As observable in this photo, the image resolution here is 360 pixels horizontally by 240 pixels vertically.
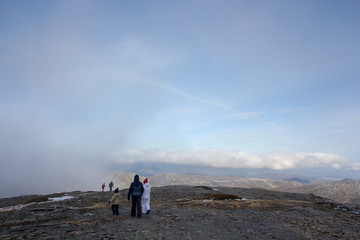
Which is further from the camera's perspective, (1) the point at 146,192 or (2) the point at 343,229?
(1) the point at 146,192

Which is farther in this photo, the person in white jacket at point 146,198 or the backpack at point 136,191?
the person in white jacket at point 146,198

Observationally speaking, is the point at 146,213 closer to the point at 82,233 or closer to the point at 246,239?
the point at 82,233

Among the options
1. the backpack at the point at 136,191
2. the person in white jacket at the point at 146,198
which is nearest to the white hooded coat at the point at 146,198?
the person in white jacket at the point at 146,198

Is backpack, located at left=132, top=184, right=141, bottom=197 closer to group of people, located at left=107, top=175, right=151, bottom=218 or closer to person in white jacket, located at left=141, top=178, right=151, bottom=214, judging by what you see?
group of people, located at left=107, top=175, right=151, bottom=218

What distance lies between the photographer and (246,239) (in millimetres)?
12922

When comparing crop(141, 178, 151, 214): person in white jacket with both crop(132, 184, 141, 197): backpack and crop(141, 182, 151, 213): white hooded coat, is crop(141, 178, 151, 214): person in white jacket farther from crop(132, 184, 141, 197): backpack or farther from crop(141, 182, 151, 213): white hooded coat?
crop(132, 184, 141, 197): backpack

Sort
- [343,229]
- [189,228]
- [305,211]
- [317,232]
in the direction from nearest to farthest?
[189,228] → [317,232] → [343,229] → [305,211]

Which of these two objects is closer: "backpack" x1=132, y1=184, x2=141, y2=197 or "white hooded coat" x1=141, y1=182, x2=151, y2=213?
"backpack" x1=132, y1=184, x2=141, y2=197

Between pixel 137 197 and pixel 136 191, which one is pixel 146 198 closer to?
pixel 137 197

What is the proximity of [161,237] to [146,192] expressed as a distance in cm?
762

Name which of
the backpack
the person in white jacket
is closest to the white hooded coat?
the person in white jacket

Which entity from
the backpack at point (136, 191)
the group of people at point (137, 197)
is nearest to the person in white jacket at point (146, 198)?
the group of people at point (137, 197)

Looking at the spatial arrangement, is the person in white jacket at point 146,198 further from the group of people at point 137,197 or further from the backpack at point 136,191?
the backpack at point 136,191

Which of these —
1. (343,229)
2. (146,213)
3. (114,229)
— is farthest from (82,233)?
(343,229)
